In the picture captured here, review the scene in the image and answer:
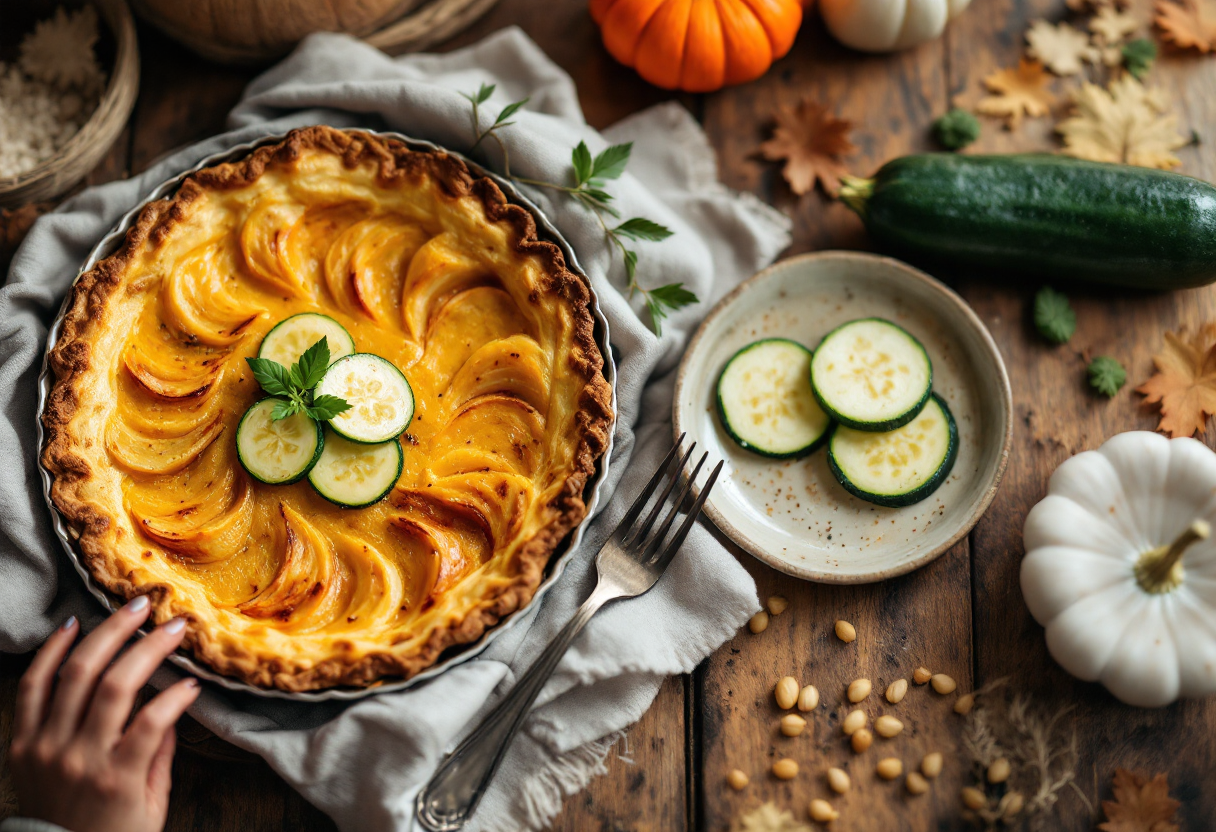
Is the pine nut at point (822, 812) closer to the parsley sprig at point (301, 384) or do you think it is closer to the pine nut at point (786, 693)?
the pine nut at point (786, 693)

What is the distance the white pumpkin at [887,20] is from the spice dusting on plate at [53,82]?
367 centimetres

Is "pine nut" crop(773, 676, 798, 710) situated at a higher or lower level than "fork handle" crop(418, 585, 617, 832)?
lower

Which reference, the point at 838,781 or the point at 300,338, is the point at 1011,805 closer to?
the point at 838,781

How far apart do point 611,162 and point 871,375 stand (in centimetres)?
148

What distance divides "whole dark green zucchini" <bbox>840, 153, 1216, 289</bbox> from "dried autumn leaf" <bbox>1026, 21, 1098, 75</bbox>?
82 centimetres

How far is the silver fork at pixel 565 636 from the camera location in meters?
3.42

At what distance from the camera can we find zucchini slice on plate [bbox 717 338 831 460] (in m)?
3.96

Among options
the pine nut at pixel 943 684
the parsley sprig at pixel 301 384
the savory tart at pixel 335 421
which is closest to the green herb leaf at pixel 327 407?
the parsley sprig at pixel 301 384

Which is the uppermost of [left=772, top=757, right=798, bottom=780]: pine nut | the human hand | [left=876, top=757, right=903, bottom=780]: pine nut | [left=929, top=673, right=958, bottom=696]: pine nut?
the human hand

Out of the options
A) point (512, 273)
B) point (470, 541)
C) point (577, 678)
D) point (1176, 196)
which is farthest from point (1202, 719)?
point (512, 273)

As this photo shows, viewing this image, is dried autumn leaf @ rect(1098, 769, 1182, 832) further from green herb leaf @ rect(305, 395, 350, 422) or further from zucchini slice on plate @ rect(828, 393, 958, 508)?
green herb leaf @ rect(305, 395, 350, 422)

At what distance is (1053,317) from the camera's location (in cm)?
421

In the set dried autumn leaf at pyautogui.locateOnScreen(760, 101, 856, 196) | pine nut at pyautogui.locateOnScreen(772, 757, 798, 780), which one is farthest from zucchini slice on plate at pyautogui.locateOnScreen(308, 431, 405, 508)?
dried autumn leaf at pyautogui.locateOnScreen(760, 101, 856, 196)

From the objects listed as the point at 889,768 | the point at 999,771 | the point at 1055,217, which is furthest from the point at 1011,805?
the point at 1055,217
